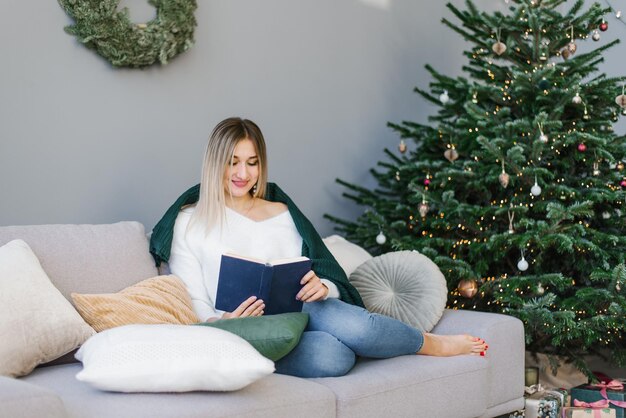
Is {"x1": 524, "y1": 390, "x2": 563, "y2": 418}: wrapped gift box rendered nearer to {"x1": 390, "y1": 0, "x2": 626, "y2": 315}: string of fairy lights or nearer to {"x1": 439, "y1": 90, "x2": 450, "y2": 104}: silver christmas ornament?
{"x1": 390, "y1": 0, "x2": 626, "y2": 315}: string of fairy lights

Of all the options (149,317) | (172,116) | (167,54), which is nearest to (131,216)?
(172,116)

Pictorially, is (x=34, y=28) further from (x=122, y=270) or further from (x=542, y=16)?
(x=542, y=16)

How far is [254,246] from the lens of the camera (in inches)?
107

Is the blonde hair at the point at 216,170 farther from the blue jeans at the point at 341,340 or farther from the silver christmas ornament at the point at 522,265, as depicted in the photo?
the silver christmas ornament at the point at 522,265

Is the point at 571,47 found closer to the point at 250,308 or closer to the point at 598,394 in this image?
the point at 598,394

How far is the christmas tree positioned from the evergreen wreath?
1.08 meters

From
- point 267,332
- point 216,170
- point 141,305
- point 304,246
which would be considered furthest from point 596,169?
point 141,305

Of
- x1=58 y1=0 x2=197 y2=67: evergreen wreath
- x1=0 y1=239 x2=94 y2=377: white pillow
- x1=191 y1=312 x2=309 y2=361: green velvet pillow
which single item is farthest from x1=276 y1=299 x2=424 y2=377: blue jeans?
x1=58 y1=0 x2=197 y2=67: evergreen wreath

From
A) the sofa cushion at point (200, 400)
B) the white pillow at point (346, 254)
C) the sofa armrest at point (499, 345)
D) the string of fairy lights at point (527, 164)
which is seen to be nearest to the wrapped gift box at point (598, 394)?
the string of fairy lights at point (527, 164)

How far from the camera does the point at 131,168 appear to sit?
117 inches

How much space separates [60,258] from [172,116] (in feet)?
3.18

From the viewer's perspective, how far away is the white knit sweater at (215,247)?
8.48ft

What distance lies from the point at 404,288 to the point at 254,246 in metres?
0.55

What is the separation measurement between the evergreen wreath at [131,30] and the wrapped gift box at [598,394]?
201cm
